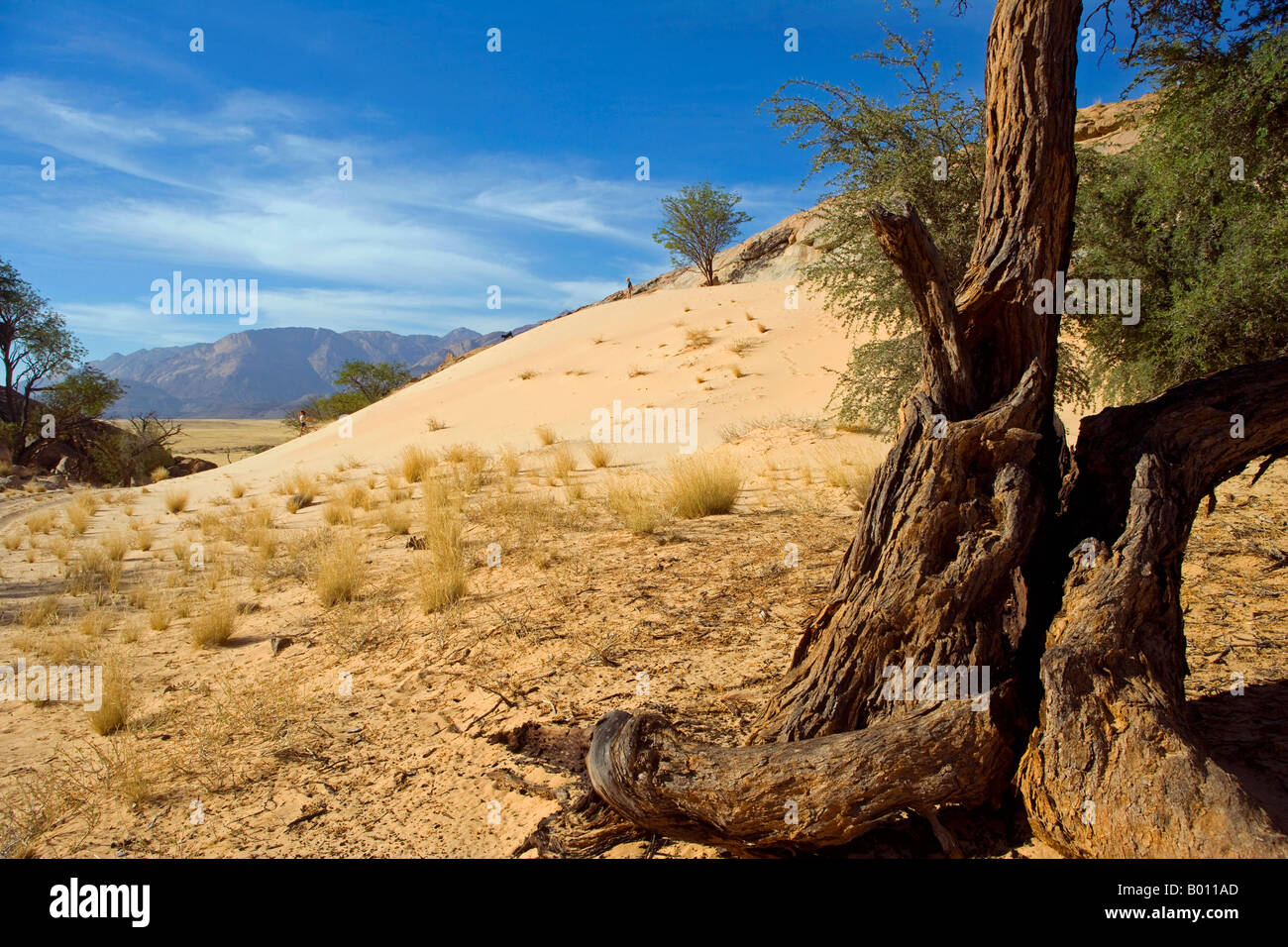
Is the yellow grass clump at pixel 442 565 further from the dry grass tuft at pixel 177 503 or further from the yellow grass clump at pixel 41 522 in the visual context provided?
the yellow grass clump at pixel 41 522

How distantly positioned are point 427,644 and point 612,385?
17.7 metres

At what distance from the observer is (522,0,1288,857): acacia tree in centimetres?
233

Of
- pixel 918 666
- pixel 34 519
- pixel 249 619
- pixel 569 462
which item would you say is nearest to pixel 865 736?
Answer: pixel 918 666

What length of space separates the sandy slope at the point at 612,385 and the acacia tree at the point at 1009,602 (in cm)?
1096

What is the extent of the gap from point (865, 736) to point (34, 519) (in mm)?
14786

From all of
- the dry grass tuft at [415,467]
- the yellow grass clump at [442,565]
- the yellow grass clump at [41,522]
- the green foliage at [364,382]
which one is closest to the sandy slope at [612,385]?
the dry grass tuft at [415,467]

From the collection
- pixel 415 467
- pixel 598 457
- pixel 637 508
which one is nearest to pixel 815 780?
pixel 637 508

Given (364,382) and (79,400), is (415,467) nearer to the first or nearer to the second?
(79,400)

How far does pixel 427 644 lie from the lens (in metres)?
5.25

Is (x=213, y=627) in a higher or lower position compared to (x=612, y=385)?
lower

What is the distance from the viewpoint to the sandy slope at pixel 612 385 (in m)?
17.8
